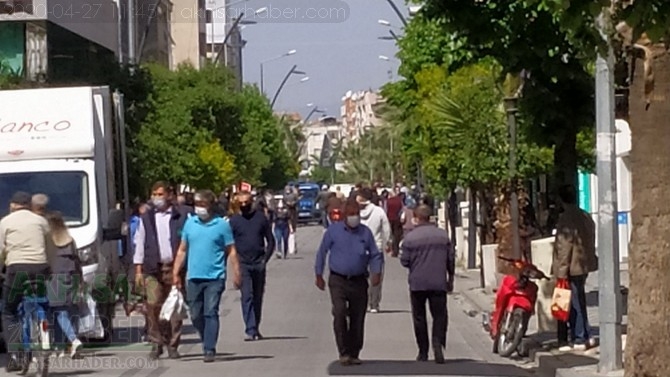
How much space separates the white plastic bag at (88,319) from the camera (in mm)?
17094

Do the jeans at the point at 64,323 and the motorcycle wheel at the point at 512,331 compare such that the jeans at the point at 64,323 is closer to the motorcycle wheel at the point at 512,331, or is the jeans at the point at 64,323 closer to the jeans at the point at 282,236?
the motorcycle wheel at the point at 512,331

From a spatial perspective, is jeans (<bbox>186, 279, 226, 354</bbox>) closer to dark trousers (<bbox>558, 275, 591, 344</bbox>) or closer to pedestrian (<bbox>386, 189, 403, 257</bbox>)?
dark trousers (<bbox>558, 275, 591, 344</bbox>)

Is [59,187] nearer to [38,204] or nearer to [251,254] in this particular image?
[251,254]

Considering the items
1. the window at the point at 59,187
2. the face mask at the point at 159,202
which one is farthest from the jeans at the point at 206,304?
the window at the point at 59,187

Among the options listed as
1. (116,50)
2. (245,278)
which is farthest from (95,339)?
(116,50)

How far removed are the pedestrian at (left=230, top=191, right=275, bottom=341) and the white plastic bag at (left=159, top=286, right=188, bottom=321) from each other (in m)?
2.35

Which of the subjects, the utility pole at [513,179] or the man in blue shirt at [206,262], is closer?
the man in blue shirt at [206,262]

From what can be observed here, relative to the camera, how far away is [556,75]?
16625 mm

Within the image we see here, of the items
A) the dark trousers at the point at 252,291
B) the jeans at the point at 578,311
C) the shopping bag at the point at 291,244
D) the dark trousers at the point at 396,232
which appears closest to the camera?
the jeans at the point at 578,311

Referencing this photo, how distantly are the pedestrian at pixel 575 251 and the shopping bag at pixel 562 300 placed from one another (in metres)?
0.08

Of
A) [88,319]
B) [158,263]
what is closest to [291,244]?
[158,263]

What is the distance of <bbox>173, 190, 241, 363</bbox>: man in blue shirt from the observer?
16391mm

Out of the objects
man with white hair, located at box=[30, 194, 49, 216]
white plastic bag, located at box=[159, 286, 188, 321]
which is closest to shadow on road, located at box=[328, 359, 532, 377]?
white plastic bag, located at box=[159, 286, 188, 321]

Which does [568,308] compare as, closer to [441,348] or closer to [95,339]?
[441,348]
